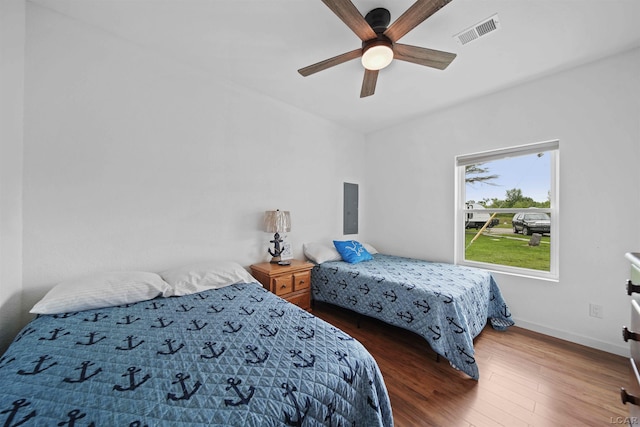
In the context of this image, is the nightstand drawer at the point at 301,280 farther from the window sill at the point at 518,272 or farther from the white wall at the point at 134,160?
the window sill at the point at 518,272

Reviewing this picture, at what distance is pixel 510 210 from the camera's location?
107 inches

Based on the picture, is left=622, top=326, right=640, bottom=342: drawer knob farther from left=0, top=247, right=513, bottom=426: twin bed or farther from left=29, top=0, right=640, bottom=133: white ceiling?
left=29, top=0, right=640, bottom=133: white ceiling

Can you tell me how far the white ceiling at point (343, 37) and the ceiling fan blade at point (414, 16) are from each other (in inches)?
7.7

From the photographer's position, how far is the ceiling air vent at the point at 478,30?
1663 mm

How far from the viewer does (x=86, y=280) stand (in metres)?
1.55

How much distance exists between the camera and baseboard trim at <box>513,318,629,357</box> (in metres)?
2.02

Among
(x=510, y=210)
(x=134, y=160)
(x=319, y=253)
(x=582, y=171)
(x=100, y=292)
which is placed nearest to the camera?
(x=100, y=292)

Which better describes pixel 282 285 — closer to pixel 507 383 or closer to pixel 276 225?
pixel 276 225

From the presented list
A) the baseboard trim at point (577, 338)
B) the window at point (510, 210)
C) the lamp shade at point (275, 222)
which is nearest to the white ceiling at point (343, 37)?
the window at point (510, 210)

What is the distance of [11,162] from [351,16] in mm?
2201

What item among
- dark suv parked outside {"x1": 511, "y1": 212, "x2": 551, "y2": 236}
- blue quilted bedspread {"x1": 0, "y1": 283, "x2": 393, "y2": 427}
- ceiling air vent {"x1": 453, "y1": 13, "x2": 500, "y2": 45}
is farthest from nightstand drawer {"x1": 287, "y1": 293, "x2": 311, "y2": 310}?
ceiling air vent {"x1": 453, "y1": 13, "x2": 500, "y2": 45}

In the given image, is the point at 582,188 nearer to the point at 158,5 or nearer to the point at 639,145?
the point at 639,145

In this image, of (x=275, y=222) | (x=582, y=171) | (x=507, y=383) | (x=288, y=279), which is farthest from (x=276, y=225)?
(x=582, y=171)

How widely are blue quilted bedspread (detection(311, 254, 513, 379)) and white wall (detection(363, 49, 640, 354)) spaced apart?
1.50ft
